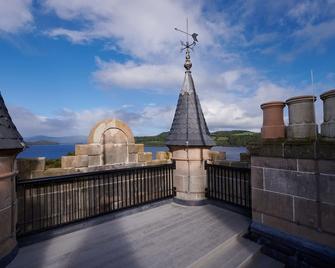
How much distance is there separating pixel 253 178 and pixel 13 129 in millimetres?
4182

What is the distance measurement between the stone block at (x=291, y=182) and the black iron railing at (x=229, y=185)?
109cm

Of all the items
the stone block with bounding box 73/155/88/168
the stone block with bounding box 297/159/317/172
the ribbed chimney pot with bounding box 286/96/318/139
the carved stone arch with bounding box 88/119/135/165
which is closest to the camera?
the stone block with bounding box 297/159/317/172

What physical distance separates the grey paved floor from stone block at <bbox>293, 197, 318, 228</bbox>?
1.24 meters

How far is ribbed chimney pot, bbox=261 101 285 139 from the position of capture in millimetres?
3818

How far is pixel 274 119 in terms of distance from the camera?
12.7ft

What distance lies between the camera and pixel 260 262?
347 centimetres

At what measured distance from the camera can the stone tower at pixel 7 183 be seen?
3078 mm

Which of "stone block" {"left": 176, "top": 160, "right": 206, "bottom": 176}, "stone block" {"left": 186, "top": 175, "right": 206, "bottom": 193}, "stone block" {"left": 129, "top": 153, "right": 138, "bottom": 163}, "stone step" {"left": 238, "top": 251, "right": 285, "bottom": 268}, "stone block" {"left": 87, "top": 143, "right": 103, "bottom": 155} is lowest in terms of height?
"stone step" {"left": 238, "top": 251, "right": 285, "bottom": 268}

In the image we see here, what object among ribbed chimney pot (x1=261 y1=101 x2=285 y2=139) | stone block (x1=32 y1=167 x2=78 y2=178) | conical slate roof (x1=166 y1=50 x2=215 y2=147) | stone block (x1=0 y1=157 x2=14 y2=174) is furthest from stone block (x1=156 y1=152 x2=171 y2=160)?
stone block (x1=0 y1=157 x2=14 y2=174)

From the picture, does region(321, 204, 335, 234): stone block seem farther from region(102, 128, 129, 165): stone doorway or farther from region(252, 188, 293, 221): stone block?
region(102, 128, 129, 165): stone doorway

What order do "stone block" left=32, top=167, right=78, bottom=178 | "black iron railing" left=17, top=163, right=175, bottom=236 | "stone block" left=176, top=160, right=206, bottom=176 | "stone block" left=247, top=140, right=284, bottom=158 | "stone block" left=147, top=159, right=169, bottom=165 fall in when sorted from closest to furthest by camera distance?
"stone block" left=247, top=140, right=284, bottom=158 → "black iron railing" left=17, top=163, right=175, bottom=236 → "stone block" left=32, top=167, right=78, bottom=178 → "stone block" left=176, top=160, right=206, bottom=176 → "stone block" left=147, top=159, right=169, bottom=165

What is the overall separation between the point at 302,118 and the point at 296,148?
1.75 ft

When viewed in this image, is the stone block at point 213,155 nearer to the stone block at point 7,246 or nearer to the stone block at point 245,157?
the stone block at point 245,157

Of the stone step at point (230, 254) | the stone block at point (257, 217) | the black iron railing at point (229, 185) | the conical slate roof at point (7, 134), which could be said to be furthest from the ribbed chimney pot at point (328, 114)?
the conical slate roof at point (7, 134)
